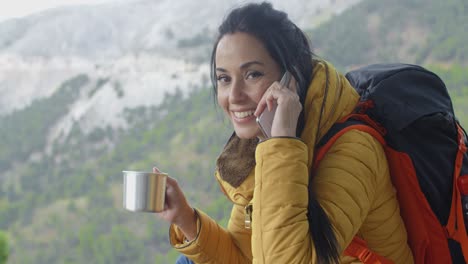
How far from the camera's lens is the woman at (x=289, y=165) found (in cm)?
76

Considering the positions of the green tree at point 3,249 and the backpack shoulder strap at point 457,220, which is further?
the green tree at point 3,249

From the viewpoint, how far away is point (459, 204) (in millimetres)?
864

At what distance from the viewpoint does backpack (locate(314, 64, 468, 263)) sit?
2.78ft

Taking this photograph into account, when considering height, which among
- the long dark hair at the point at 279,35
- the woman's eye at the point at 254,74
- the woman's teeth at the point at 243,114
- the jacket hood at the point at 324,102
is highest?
the long dark hair at the point at 279,35

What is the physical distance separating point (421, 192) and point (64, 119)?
31.8 ft

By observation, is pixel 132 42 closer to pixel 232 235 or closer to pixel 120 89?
pixel 120 89

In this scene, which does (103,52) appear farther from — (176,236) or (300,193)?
(300,193)

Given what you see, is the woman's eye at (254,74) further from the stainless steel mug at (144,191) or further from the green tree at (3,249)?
the green tree at (3,249)

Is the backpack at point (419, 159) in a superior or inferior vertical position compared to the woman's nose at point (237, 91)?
inferior

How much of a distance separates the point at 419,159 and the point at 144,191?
0.45 meters

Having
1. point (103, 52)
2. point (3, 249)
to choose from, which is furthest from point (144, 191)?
point (103, 52)

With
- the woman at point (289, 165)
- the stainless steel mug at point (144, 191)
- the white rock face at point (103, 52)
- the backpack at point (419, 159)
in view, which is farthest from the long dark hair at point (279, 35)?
the white rock face at point (103, 52)

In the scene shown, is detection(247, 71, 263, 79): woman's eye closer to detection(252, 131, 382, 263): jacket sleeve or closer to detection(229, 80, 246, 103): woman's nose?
detection(229, 80, 246, 103): woman's nose

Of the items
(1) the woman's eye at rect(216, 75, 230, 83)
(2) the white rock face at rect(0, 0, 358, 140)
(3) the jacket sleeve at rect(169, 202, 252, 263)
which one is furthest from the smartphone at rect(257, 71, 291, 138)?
(2) the white rock face at rect(0, 0, 358, 140)
